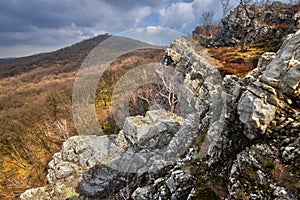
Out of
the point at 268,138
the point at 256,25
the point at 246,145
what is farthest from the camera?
the point at 256,25

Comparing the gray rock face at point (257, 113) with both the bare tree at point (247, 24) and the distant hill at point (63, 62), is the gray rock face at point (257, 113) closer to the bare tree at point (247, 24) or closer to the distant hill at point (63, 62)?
the bare tree at point (247, 24)

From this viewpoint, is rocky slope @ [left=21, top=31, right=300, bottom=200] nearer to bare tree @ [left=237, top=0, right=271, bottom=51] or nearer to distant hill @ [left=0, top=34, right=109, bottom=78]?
bare tree @ [left=237, top=0, right=271, bottom=51]

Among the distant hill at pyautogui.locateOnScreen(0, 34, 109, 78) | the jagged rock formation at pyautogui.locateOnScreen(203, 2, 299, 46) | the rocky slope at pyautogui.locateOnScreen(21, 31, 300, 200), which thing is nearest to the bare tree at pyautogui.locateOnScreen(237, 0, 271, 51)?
the jagged rock formation at pyautogui.locateOnScreen(203, 2, 299, 46)

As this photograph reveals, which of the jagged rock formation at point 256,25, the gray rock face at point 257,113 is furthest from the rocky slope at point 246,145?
the jagged rock formation at point 256,25

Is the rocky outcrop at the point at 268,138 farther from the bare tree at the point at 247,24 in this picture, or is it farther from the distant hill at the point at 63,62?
the distant hill at the point at 63,62

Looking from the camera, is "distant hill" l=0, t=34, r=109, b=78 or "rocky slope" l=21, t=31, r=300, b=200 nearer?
"rocky slope" l=21, t=31, r=300, b=200

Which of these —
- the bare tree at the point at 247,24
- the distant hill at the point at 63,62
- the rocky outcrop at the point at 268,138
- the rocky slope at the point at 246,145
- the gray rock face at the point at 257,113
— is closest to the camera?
the rocky outcrop at the point at 268,138

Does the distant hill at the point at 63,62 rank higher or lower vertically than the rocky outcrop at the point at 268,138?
higher

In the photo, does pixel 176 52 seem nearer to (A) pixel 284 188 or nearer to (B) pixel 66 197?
(B) pixel 66 197

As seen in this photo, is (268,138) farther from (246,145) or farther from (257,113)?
(257,113)

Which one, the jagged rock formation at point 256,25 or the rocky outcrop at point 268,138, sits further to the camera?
the jagged rock formation at point 256,25

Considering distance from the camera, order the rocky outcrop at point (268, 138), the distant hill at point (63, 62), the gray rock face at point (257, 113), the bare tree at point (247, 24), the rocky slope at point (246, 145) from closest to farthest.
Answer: the rocky outcrop at point (268, 138) → the rocky slope at point (246, 145) → the gray rock face at point (257, 113) → the bare tree at point (247, 24) → the distant hill at point (63, 62)

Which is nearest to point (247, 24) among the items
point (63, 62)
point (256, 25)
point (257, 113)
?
point (256, 25)

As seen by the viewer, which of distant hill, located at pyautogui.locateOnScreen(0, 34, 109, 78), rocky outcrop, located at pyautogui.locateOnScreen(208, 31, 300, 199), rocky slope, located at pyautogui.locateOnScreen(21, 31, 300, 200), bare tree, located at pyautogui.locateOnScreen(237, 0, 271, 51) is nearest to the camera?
rocky outcrop, located at pyautogui.locateOnScreen(208, 31, 300, 199)
